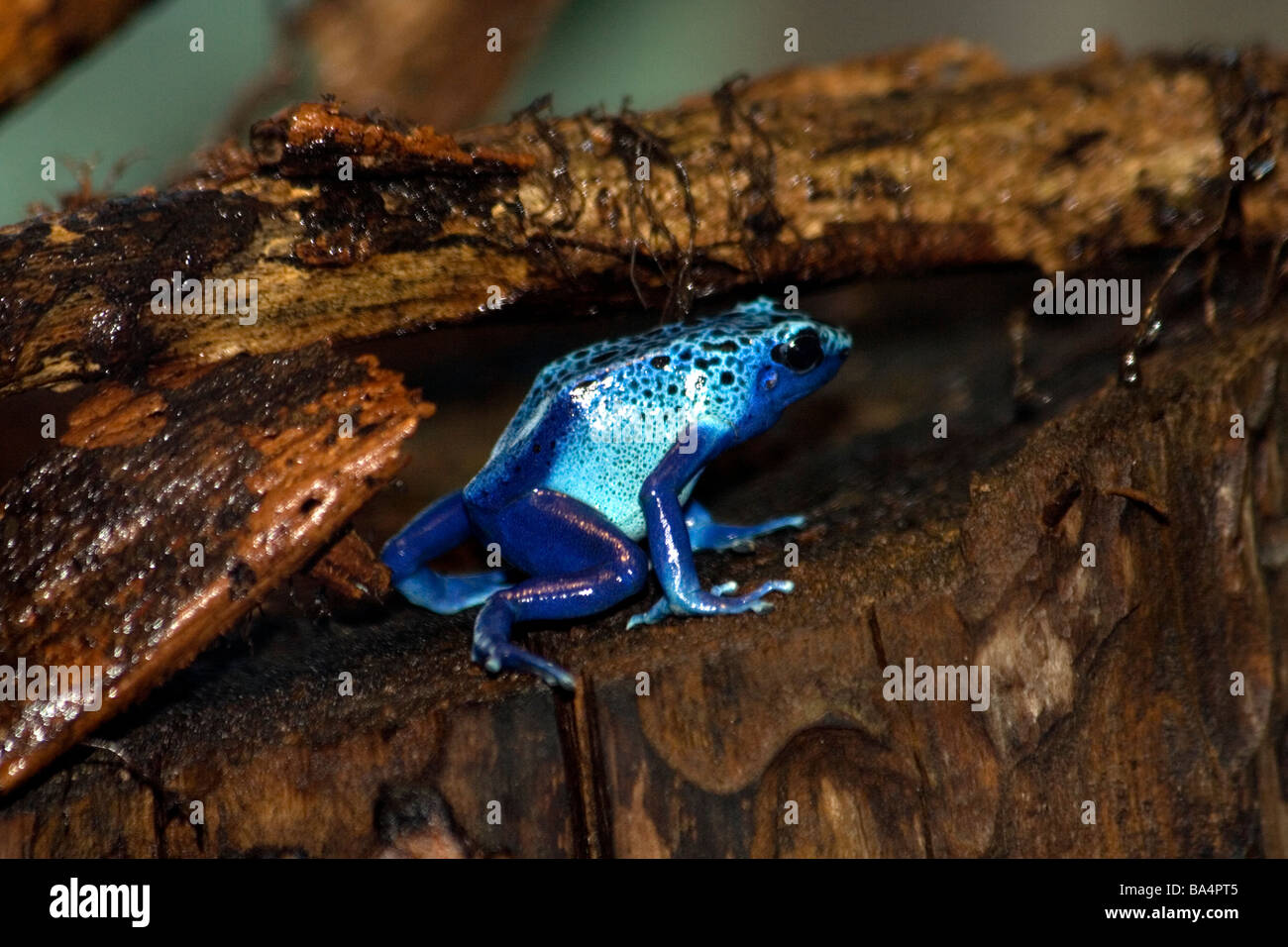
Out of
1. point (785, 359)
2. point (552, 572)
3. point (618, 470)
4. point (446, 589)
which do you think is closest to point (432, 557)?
point (446, 589)

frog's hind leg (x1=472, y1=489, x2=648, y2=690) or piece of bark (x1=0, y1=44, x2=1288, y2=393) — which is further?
piece of bark (x1=0, y1=44, x2=1288, y2=393)

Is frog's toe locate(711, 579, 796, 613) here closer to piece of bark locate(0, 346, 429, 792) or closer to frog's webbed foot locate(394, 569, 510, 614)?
frog's webbed foot locate(394, 569, 510, 614)

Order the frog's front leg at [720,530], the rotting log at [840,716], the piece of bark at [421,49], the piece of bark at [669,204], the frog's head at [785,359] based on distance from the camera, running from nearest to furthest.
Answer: the rotting log at [840,716] < the piece of bark at [669,204] < the frog's head at [785,359] < the frog's front leg at [720,530] < the piece of bark at [421,49]

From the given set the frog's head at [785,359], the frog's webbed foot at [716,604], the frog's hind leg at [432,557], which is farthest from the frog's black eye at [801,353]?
the frog's hind leg at [432,557]

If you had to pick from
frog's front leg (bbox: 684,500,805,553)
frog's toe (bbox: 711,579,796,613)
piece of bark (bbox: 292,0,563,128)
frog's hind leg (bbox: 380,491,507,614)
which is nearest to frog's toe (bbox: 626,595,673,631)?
frog's toe (bbox: 711,579,796,613)

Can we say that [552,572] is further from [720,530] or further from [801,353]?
[801,353]

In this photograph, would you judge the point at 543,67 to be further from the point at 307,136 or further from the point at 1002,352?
the point at 307,136

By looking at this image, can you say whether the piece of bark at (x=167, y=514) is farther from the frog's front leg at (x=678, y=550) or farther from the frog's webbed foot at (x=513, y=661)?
the frog's front leg at (x=678, y=550)
